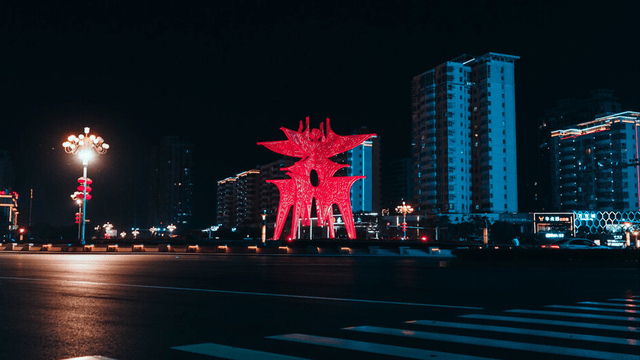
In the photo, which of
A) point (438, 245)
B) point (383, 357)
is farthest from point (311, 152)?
point (383, 357)

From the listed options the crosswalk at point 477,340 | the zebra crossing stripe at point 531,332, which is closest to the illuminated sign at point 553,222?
the crosswalk at point 477,340

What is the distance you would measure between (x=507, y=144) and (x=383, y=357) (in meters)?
110

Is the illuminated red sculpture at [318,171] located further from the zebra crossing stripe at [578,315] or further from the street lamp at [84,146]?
the zebra crossing stripe at [578,315]

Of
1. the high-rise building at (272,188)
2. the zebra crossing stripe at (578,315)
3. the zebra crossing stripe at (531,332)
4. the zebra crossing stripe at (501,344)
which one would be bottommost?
the zebra crossing stripe at (578,315)

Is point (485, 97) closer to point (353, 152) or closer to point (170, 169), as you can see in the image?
point (353, 152)

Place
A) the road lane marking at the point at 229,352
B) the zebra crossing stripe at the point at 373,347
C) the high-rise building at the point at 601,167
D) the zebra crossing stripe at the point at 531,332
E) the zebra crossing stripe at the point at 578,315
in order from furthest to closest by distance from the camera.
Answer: the high-rise building at the point at 601,167 < the zebra crossing stripe at the point at 578,315 < the zebra crossing stripe at the point at 531,332 < the zebra crossing stripe at the point at 373,347 < the road lane marking at the point at 229,352

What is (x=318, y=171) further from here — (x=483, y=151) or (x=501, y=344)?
(x=483, y=151)

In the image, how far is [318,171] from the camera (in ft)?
189

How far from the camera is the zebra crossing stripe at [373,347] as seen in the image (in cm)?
590

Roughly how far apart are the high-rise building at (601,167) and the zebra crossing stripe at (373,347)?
116m

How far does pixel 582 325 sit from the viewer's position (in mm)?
8312

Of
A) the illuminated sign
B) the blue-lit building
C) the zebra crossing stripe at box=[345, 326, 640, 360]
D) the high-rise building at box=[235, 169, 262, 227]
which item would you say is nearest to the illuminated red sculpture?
the zebra crossing stripe at box=[345, 326, 640, 360]

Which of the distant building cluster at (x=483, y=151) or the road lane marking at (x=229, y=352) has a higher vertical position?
the distant building cluster at (x=483, y=151)

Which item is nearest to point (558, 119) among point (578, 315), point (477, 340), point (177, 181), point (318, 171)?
point (177, 181)
